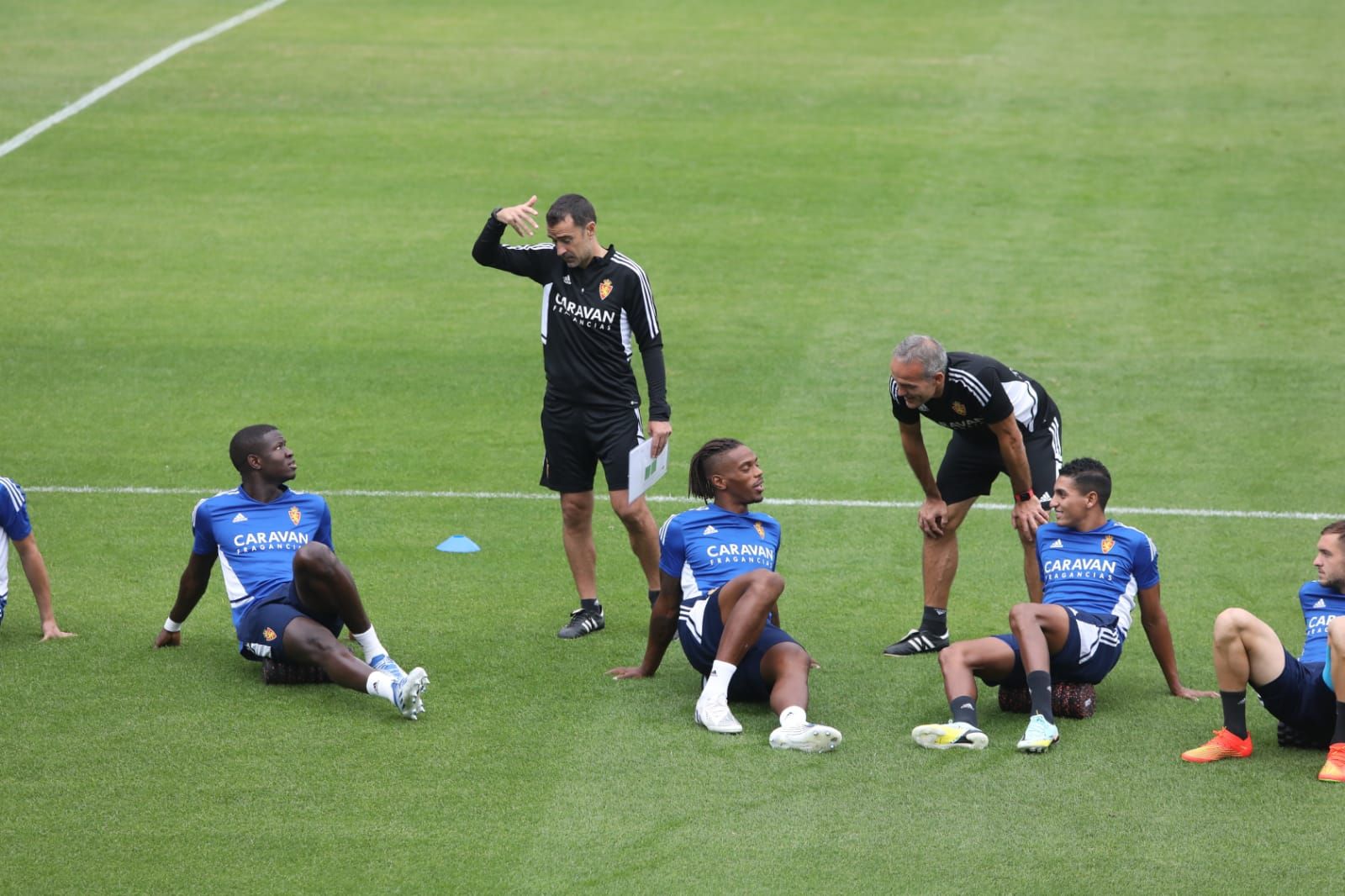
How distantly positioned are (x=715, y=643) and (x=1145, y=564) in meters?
2.22

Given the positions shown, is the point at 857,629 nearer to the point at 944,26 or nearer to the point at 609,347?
the point at 609,347

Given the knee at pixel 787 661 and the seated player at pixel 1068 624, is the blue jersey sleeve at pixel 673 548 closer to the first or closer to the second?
the knee at pixel 787 661

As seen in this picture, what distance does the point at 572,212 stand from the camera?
363 inches

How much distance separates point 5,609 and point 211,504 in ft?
6.50

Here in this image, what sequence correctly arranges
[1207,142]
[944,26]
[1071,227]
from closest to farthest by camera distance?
[1071,227] < [1207,142] < [944,26]

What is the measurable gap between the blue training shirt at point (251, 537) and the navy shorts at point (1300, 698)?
480 centimetres

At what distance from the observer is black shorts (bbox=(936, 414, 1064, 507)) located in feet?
29.9

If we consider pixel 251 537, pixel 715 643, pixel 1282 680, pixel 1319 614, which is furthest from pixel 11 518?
pixel 1319 614

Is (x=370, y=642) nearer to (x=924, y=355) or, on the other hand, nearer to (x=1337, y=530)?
(x=924, y=355)

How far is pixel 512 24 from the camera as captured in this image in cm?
2781

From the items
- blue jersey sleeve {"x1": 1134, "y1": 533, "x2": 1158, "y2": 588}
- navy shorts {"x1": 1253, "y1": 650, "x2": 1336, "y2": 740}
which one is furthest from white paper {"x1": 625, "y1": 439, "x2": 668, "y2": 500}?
navy shorts {"x1": 1253, "y1": 650, "x2": 1336, "y2": 740}

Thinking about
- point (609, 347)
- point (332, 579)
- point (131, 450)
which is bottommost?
point (131, 450)

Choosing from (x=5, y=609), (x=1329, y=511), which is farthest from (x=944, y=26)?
(x=5, y=609)

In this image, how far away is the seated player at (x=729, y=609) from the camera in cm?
765
